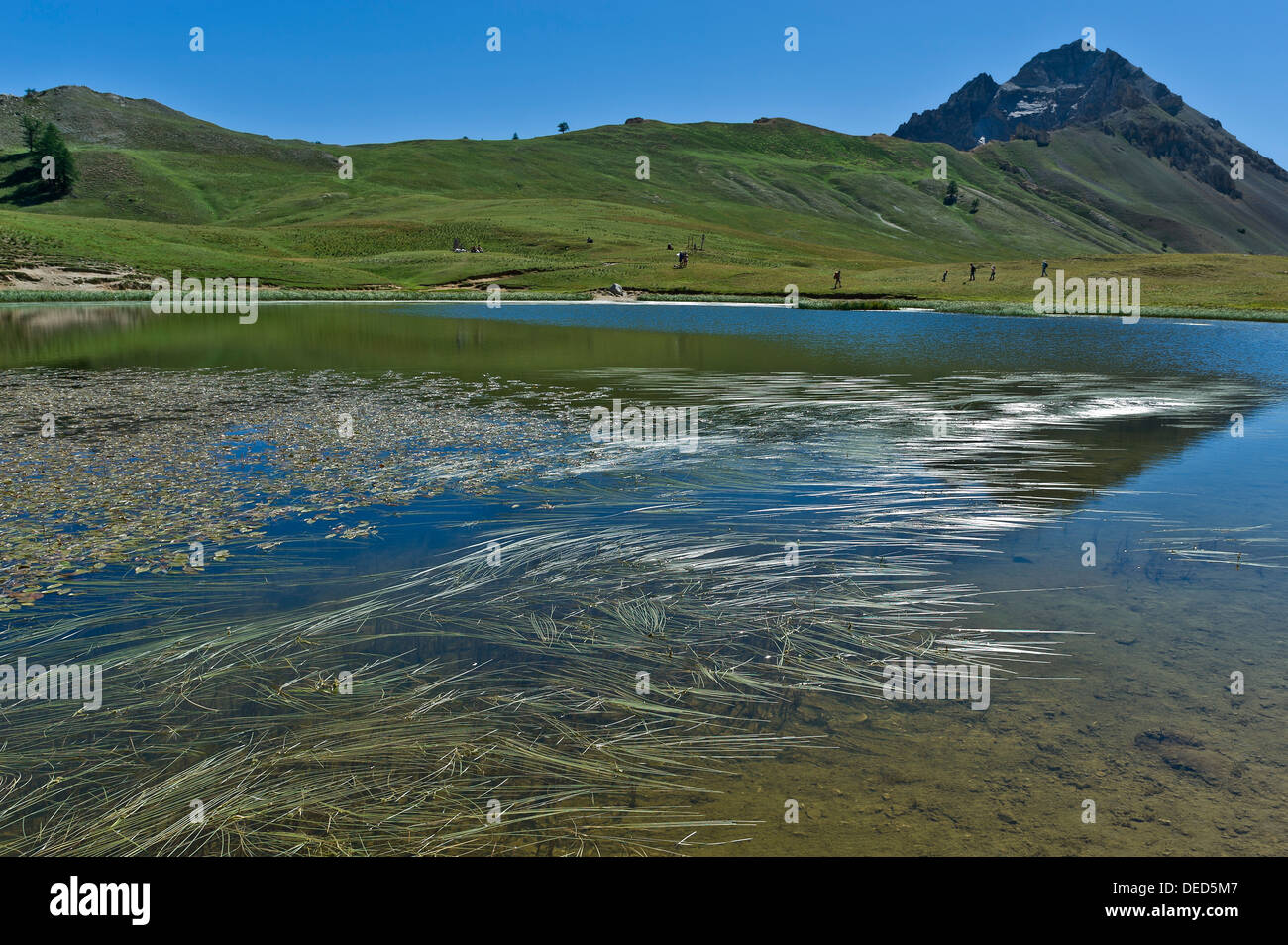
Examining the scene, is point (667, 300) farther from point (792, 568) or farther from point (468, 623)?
point (468, 623)

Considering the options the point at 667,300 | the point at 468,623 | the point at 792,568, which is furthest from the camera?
the point at 667,300

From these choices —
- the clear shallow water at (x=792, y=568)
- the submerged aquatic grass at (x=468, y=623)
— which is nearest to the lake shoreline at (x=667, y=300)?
the clear shallow water at (x=792, y=568)

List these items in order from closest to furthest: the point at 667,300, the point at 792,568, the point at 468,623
Result: 1. the point at 468,623
2. the point at 792,568
3. the point at 667,300

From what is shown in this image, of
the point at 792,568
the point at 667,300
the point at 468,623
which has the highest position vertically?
the point at 667,300

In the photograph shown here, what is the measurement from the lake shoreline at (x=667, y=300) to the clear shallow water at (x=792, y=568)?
5070 centimetres

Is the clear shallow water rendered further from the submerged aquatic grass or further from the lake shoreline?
the lake shoreline

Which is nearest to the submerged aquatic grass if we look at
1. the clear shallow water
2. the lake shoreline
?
the clear shallow water

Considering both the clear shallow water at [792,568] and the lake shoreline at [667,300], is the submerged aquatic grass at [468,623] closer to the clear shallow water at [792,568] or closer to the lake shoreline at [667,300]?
the clear shallow water at [792,568]

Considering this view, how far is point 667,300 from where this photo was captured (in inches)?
3600

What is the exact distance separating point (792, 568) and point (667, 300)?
83.7 metres

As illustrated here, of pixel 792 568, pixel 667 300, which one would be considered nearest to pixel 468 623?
pixel 792 568

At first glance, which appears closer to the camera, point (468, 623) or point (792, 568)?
point (468, 623)
